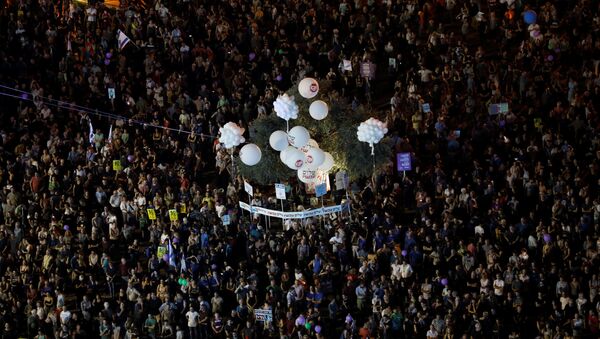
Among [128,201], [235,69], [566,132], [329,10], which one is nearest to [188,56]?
[235,69]

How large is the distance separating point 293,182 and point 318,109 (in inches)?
158

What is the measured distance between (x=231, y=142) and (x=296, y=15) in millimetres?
14189

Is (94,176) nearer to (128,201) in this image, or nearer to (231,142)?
(128,201)

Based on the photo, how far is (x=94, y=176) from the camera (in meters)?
37.5

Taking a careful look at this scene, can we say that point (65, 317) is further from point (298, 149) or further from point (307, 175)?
point (298, 149)

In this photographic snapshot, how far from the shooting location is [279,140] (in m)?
29.3

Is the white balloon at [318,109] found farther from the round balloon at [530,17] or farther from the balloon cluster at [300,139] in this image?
the round balloon at [530,17]

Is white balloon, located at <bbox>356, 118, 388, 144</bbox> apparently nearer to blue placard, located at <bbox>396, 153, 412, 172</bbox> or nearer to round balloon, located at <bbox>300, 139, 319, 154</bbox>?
round balloon, located at <bbox>300, 139, 319, 154</bbox>

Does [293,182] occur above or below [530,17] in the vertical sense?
below

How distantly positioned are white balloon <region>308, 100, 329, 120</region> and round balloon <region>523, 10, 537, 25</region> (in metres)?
13.2

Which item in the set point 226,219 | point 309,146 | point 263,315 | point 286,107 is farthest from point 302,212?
point 286,107

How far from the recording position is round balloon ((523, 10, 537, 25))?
41.3 metres

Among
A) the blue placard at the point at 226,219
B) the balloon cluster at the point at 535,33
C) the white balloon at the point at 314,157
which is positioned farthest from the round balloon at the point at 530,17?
the white balloon at the point at 314,157

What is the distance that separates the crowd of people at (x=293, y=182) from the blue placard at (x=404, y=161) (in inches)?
16.1
